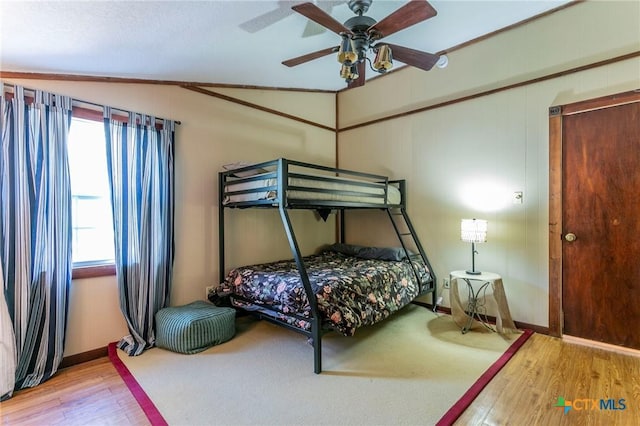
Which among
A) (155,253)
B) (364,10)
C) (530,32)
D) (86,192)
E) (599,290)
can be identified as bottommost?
(599,290)

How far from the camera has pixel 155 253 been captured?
2.86 metres

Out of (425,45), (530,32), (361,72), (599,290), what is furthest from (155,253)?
(530,32)

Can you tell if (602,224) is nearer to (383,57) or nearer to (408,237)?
(408,237)

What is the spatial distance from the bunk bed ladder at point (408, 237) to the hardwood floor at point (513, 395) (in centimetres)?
124

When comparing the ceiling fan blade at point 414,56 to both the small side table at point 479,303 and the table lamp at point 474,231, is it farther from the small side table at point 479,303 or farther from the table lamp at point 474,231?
the small side table at point 479,303

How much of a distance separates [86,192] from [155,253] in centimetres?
78

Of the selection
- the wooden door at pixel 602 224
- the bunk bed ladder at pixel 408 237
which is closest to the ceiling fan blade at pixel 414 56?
the wooden door at pixel 602 224

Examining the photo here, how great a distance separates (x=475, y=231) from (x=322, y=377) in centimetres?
207

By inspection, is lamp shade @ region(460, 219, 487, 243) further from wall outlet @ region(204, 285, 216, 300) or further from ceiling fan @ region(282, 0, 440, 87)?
wall outlet @ region(204, 285, 216, 300)

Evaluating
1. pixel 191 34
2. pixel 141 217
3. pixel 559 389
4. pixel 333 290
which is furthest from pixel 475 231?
pixel 141 217

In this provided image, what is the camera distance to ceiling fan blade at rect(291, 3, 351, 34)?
176cm

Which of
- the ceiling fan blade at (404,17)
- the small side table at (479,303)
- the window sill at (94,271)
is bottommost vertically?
the small side table at (479,303)

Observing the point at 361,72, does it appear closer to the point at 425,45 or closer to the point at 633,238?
the point at 425,45

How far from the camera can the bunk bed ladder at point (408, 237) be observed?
3.75m
